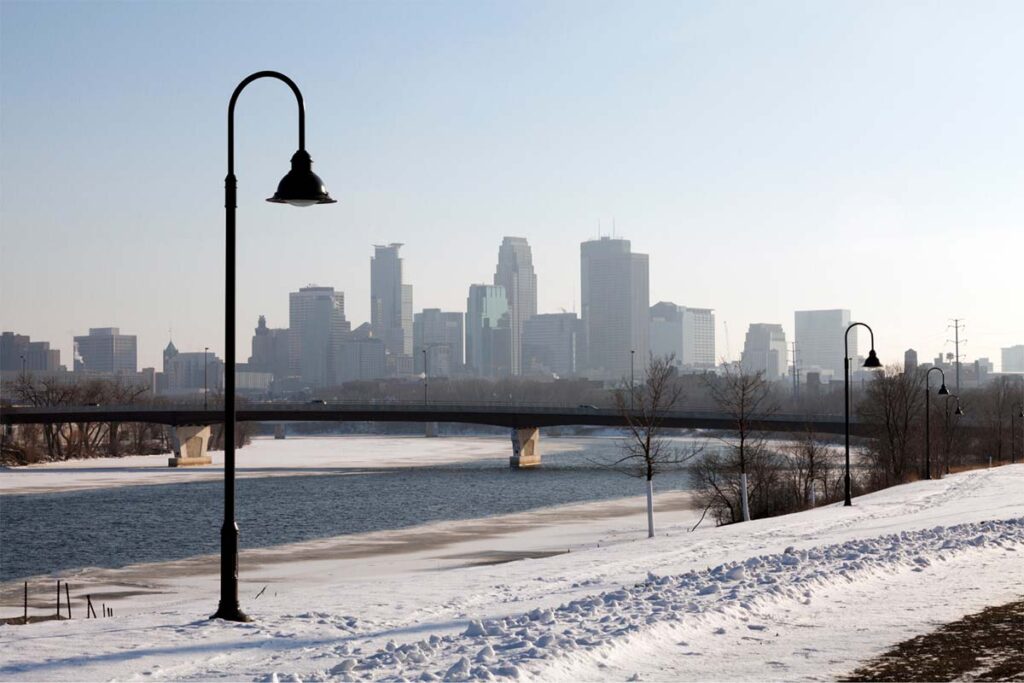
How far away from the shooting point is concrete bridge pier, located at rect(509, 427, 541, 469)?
11944 cm

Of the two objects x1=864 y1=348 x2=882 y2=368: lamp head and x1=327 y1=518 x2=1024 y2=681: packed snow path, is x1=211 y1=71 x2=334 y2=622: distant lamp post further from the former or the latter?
x1=864 y1=348 x2=882 y2=368: lamp head

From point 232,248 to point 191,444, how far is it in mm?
110544

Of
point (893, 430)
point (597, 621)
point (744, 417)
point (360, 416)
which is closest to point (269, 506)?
point (744, 417)

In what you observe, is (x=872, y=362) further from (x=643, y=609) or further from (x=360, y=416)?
(x=360, y=416)

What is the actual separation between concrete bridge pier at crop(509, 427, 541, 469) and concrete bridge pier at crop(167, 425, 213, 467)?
3329 cm

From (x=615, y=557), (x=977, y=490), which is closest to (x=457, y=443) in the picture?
(x=977, y=490)

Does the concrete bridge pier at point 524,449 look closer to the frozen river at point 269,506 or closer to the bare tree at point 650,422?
the frozen river at point 269,506

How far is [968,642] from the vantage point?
1489cm

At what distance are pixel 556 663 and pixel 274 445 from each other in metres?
174

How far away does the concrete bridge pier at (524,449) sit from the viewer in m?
119


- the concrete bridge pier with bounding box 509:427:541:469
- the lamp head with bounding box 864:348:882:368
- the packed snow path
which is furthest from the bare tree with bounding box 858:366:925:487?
the packed snow path

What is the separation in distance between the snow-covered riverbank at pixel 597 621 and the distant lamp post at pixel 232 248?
1.91 ft

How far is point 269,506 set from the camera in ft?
231

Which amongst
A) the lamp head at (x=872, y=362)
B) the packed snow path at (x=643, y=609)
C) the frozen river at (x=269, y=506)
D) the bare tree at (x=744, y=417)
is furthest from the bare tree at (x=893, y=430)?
the packed snow path at (x=643, y=609)
